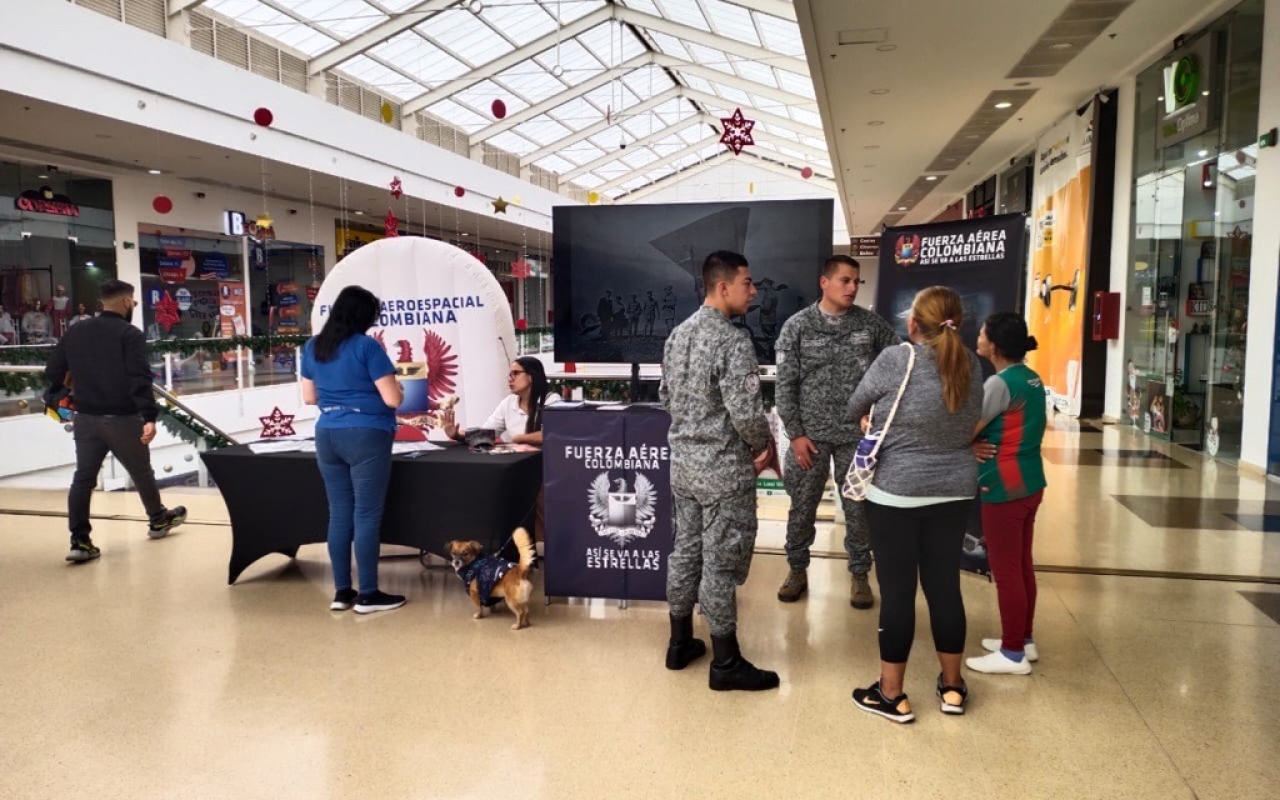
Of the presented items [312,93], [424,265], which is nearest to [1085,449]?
[424,265]

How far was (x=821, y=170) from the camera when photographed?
93.7 ft

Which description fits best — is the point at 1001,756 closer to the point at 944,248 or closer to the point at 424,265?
the point at 944,248

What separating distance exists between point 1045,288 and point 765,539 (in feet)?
30.8

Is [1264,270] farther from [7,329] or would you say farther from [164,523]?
[7,329]

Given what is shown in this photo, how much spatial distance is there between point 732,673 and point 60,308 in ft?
49.8

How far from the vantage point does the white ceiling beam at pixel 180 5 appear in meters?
10.9

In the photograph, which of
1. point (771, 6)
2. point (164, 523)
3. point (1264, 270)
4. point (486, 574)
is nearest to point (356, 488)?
point (486, 574)

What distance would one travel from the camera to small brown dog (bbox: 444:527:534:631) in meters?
3.67

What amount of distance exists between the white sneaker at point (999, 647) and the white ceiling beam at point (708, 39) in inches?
505

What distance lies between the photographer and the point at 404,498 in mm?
4062

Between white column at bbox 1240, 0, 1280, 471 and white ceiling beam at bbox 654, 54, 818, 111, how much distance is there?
1106 cm

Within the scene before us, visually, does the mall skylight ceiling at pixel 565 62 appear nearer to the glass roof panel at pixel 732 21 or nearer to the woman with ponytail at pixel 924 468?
the glass roof panel at pixel 732 21

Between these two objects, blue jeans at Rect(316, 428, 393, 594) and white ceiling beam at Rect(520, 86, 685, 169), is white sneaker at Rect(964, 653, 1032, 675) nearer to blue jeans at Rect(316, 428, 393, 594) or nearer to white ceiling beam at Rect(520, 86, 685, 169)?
blue jeans at Rect(316, 428, 393, 594)

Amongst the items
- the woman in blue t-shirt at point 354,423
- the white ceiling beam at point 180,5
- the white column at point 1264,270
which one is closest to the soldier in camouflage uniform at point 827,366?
the woman in blue t-shirt at point 354,423
